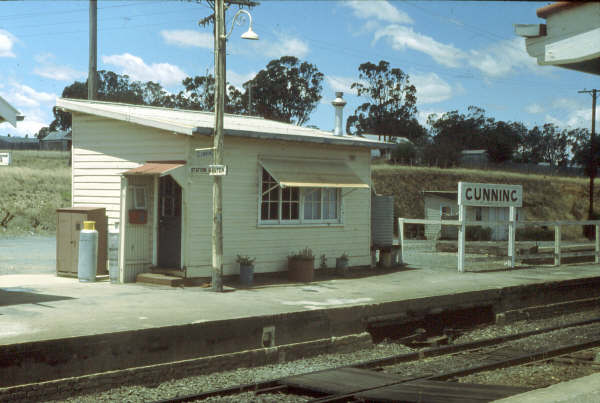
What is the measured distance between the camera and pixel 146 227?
12.5m

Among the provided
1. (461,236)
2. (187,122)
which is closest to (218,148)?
(187,122)

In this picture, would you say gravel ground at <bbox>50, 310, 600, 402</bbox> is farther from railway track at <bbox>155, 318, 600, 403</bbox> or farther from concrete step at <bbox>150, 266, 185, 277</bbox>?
concrete step at <bbox>150, 266, 185, 277</bbox>

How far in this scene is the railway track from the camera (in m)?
7.06

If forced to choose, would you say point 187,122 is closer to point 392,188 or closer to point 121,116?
point 121,116

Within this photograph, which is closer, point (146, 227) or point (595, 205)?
point (146, 227)

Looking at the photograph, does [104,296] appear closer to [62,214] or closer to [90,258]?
[90,258]

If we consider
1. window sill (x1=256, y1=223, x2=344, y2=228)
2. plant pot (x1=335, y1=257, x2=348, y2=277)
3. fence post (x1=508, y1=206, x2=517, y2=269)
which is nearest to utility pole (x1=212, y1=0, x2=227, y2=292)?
window sill (x1=256, y1=223, x2=344, y2=228)

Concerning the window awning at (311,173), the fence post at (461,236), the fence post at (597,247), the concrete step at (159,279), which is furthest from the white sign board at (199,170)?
the fence post at (597,247)

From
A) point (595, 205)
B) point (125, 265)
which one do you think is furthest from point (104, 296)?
point (595, 205)

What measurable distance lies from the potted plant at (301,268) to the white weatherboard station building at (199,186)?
1.46ft

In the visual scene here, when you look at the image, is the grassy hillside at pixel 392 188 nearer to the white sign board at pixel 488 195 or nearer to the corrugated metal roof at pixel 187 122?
the corrugated metal roof at pixel 187 122

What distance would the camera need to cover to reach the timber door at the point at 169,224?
41.0ft

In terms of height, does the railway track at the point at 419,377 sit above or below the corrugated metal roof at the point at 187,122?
below

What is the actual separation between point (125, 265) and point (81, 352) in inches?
201
